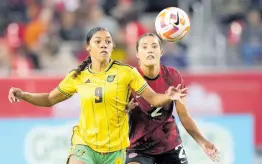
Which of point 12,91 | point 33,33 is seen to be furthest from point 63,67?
point 12,91

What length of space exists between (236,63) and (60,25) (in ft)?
11.5

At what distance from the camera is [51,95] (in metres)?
7.96

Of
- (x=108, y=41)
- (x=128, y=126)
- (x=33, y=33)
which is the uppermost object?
(x=33, y=33)

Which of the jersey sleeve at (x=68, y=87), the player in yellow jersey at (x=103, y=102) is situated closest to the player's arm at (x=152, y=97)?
the player in yellow jersey at (x=103, y=102)

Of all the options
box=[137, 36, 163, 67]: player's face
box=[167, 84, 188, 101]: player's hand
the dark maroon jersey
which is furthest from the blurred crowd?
box=[167, 84, 188, 101]: player's hand

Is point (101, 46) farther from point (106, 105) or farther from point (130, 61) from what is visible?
point (130, 61)

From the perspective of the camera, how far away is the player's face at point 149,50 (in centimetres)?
792

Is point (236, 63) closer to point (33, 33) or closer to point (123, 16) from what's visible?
point (123, 16)

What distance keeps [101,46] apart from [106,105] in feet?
1.86

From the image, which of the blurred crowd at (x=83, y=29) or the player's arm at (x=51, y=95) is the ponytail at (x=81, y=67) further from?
the blurred crowd at (x=83, y=29)

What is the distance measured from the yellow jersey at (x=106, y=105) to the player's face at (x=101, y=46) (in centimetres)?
14

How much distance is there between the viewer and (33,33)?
50.6 ft

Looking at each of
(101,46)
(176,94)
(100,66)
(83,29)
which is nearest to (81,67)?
(100,66)

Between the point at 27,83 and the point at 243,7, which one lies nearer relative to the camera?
the point at 27,83
